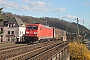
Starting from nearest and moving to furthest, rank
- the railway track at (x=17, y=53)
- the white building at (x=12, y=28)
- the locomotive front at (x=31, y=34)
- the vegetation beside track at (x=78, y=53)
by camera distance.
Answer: the railway track at (x=17, y=53)
the locomotive front at (x=31, y=34)
the vegetation beside track at (x=78, y=53)
the white building at (x=12, y=28)

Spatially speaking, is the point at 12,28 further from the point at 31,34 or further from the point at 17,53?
the point at 17,53

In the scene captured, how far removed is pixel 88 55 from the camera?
4397 cm

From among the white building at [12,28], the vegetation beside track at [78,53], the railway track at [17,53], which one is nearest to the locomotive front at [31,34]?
the vegetation beside track at [78,53]

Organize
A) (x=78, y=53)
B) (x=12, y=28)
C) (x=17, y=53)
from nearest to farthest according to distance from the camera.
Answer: (x=17, y=53), (x=78, y=53), (x=12, y=28)

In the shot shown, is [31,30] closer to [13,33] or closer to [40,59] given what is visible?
[40,59]

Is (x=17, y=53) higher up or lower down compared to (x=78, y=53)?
higher up

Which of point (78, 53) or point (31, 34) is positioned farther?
point (78, 53)

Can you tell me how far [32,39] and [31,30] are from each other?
1.84 meters

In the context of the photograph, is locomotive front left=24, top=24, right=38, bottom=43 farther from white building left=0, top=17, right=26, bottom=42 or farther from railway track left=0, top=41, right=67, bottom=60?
white building left=0, top=17, right=26, bottom=42

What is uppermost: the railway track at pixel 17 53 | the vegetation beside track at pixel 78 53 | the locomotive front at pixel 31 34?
the locomotive front at pixel 31 34

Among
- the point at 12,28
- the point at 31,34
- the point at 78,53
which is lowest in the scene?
the point at 78,53

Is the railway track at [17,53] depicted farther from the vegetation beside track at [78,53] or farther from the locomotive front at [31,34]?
the vegetation beside track at [78,53]

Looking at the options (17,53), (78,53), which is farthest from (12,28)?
(17,53)

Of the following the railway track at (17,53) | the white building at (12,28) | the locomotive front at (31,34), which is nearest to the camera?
the railway track at (17,53)
